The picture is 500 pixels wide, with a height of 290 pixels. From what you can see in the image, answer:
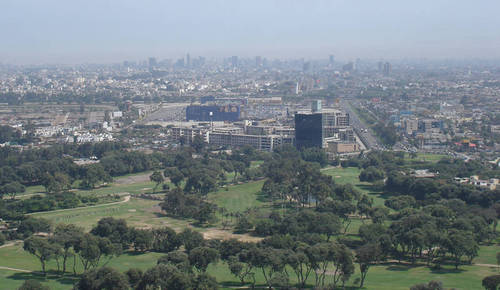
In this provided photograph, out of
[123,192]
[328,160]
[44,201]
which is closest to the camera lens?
[44,201]

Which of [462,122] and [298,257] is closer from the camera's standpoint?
[298,257]

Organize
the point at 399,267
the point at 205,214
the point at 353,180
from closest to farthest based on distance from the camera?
1. the point at 399,267
2. the point at 205,214
3. the point at 353,180

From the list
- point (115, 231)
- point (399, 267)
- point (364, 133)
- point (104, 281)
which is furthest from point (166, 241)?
point (364, 133)

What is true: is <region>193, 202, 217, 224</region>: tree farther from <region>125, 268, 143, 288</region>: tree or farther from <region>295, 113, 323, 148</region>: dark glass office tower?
<region>295, 113, 323, 148</region>: dark glass office tower

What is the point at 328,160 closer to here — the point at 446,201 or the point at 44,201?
the point at 446,201

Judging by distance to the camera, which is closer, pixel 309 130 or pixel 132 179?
pixel 132 179

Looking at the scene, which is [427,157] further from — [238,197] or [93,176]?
[93,176]

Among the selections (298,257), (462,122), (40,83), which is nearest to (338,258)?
(298,257)
